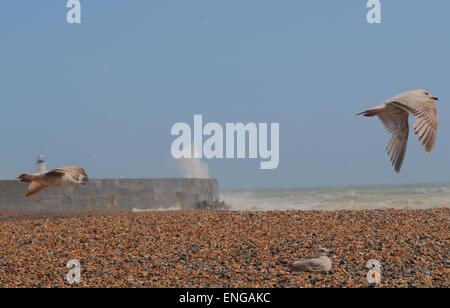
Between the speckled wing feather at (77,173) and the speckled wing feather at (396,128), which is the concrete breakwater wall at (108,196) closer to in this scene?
the speckled wing feather at (77,173)

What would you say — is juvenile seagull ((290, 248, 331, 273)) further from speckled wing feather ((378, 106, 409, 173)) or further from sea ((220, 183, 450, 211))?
sea ((220, 183, 450, 211))

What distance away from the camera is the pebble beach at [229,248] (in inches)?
256

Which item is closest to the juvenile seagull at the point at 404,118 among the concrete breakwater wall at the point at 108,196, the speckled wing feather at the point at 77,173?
the speckled wing feather at the point at 77,173

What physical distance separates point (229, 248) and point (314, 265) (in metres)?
1.59

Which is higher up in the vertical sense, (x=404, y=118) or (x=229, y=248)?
(x=404, y=118)

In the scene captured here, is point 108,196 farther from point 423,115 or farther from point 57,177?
point 423,115

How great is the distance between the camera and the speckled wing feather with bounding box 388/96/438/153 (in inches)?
168

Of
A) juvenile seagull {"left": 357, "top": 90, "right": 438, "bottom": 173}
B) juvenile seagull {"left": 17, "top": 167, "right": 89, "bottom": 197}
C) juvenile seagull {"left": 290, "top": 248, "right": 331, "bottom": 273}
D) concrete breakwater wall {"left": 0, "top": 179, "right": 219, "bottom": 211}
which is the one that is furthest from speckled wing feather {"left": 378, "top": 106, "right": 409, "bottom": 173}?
concrete breakwater wall {"left": 0, "top": 179, "right": 219, "bottom": 211}

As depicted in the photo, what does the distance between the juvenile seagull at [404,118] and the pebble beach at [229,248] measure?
74.7 inches

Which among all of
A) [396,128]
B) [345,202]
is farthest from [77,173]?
[345,202]

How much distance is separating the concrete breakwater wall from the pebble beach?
13.3 ft

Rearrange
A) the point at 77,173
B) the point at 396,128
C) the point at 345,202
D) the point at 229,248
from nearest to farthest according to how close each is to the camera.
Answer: the point at 396,128, the point at 77,173, the point at 229,248, the point at 345,202

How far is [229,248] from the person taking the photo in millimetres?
7660
